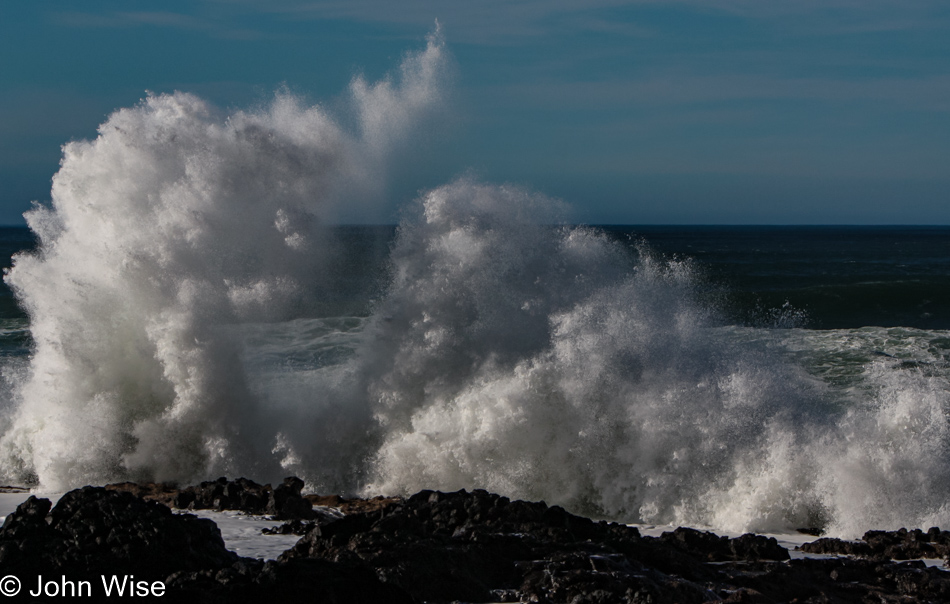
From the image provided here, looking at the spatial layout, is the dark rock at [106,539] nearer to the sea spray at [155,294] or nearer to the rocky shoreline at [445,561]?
the rocky shoreline at [445,561]

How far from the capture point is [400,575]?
698 centimetres

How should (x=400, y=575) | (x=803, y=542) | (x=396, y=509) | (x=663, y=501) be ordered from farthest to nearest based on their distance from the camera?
(x=663, y=501), (x=803, y=542), (x=396, y=509), (x=400, y=575)

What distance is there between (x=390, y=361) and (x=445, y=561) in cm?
639

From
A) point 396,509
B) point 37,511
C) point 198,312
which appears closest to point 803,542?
point 396,509

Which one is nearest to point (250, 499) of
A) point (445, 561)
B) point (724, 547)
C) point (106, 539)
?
point (106, 539)

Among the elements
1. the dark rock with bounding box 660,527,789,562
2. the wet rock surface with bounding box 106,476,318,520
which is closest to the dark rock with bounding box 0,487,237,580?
the wet rock surface with bounding box 106,476,318,520

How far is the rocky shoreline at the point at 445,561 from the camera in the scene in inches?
250

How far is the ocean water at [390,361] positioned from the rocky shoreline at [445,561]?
10.3 feet

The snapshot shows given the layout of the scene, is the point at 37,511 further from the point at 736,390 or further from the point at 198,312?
the point at 736,390

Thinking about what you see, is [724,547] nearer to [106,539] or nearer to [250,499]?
[250,499]

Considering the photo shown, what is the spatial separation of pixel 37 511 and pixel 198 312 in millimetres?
6242

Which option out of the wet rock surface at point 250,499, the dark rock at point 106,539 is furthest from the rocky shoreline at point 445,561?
the wet rock surface at point 250,499

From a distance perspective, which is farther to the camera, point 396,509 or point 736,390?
point 736,390

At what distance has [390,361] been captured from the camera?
44.1 feet
